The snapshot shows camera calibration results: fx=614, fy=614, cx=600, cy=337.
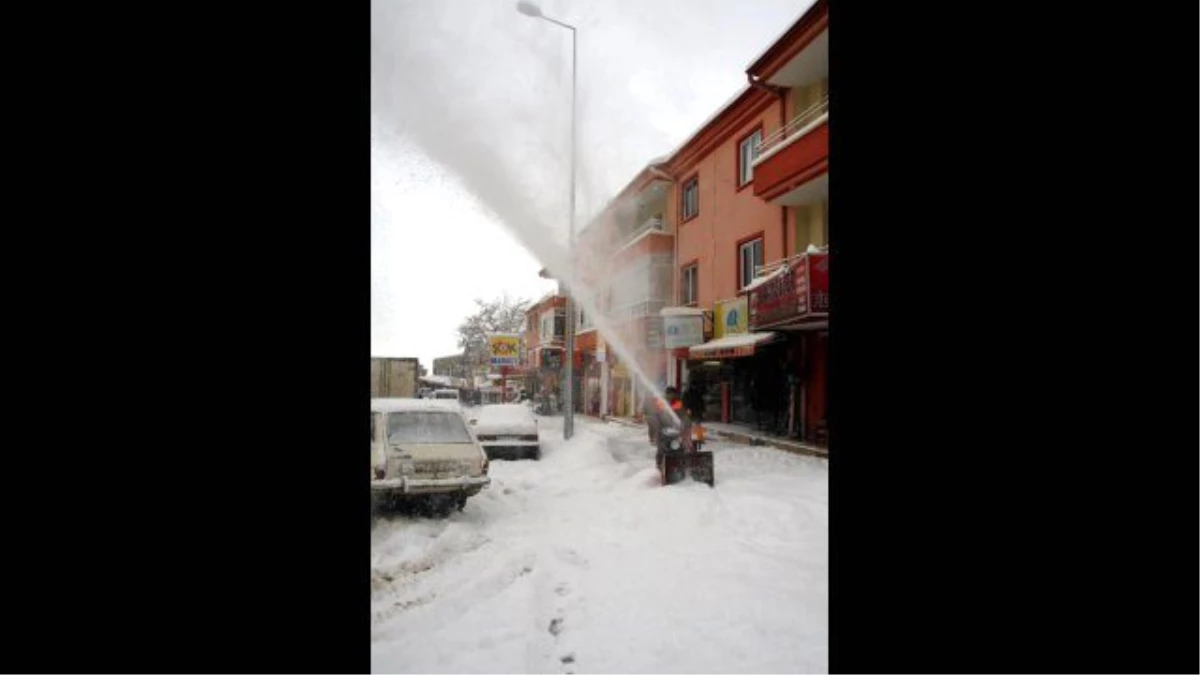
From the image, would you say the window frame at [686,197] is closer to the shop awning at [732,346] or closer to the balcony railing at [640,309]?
the balcony railing at [640,309]

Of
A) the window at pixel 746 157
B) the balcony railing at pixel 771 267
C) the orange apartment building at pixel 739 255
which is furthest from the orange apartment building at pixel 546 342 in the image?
the balcony railing at pixel 771 267

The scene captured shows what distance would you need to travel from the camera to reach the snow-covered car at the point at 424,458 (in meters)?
7.68

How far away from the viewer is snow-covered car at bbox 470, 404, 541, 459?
524 inches

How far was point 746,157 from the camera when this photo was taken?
57.3 feet

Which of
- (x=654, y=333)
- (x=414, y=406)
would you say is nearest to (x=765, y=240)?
(x=654, y=333)

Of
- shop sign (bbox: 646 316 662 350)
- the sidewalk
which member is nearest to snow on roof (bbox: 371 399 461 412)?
the sidewalk

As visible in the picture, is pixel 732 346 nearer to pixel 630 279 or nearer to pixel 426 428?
pixel 426 428

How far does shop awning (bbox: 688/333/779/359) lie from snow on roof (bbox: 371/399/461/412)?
7.91 meters

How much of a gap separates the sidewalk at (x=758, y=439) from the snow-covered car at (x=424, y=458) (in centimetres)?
700

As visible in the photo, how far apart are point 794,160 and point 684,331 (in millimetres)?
6938
